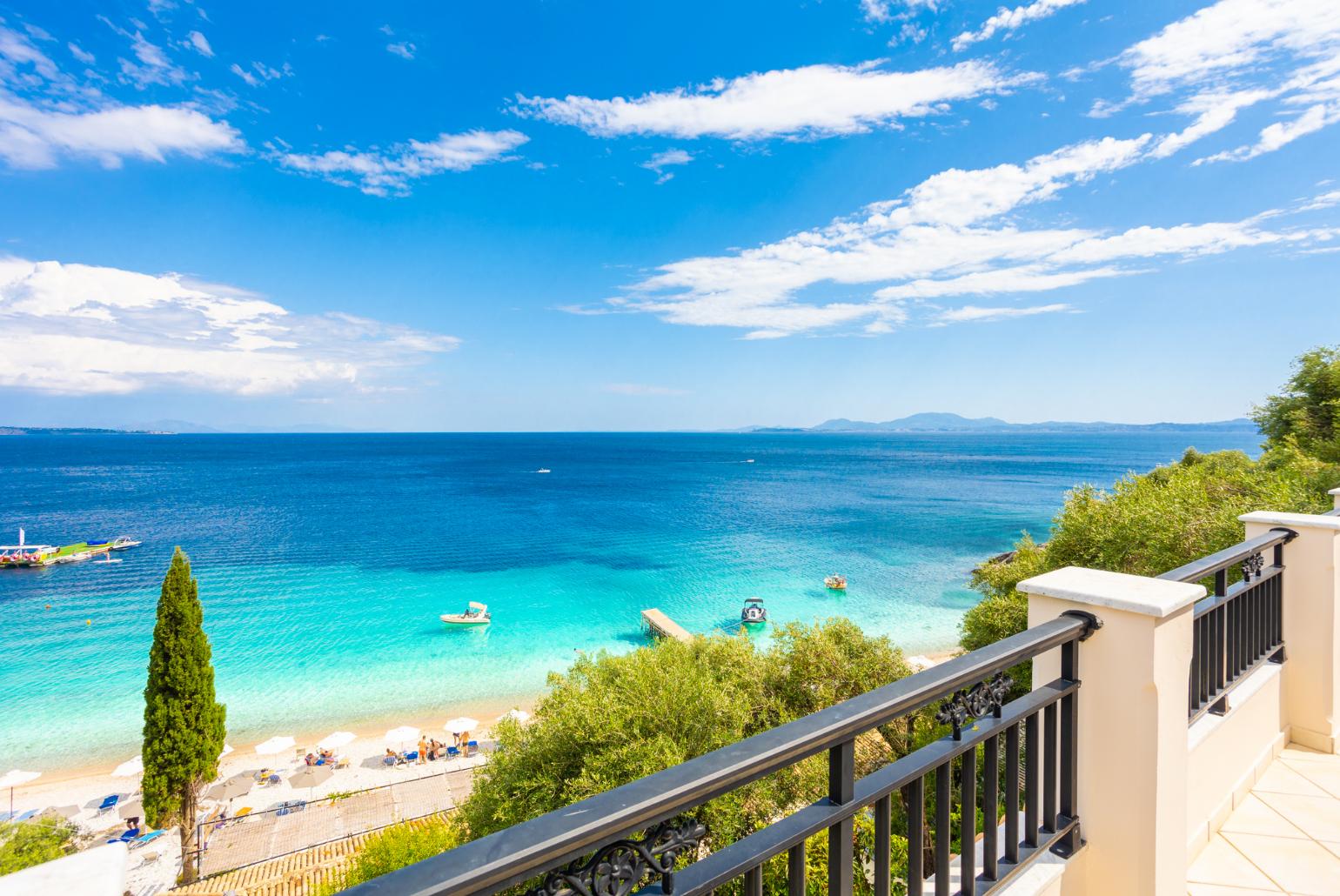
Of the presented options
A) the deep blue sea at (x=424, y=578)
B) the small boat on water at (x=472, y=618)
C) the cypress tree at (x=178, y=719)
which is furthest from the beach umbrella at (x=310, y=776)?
the small boat on water at (x=472, y=618)

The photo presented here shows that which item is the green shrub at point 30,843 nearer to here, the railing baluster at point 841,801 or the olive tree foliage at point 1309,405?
the railing baluster at point 841,801

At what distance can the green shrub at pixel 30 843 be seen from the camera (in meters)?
10.1

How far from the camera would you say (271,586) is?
106ft

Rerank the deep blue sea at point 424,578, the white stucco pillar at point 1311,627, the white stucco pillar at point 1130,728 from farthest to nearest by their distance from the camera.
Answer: the deep blue sea at point 424,578 → the white stucco pillar at point 1311,627 → the white stucco pillar at point 1130,728

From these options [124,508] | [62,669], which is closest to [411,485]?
[124,508]

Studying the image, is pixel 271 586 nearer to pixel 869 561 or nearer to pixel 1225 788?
pixel 869 561

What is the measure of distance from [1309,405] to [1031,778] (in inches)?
942

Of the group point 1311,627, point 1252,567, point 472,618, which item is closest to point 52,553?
point 472,618

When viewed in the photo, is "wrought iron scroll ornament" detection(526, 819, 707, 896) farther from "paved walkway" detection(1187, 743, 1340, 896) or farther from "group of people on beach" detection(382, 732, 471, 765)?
"group of people on beach" detection(382, 732, 471, 765)

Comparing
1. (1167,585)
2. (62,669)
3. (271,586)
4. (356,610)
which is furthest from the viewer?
(271,586)

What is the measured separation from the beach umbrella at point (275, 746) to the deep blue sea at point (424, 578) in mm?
1497

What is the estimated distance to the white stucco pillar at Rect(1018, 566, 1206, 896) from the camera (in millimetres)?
1993

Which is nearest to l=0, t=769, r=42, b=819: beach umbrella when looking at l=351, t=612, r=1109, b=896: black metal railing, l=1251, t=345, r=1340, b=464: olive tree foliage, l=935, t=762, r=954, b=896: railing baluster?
l=351, t=612, r=1109, b=896: black metal railing

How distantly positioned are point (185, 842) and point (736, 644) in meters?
12.4
